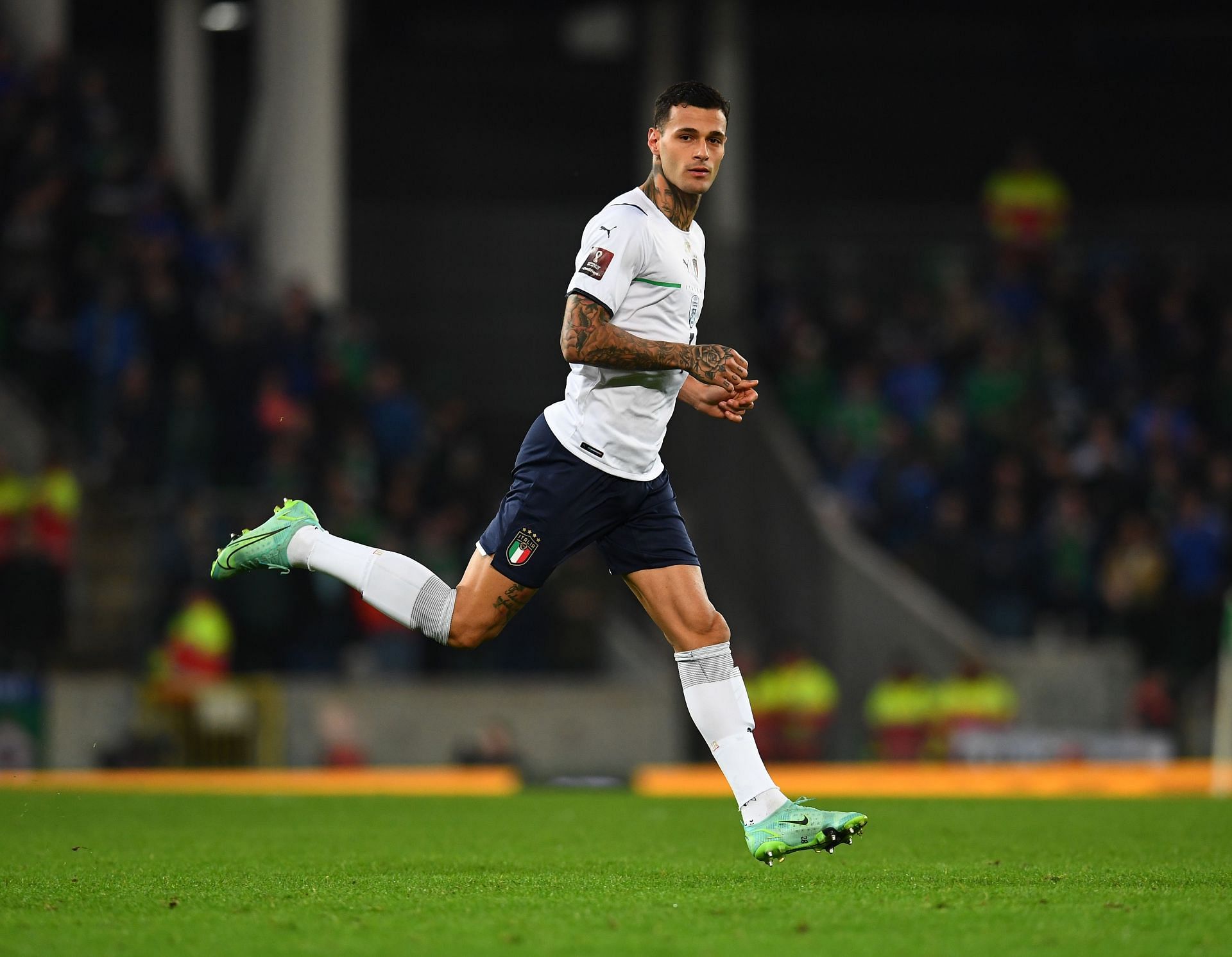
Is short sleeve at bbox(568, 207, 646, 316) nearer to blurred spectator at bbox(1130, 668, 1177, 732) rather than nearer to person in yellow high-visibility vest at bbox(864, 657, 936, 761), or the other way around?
person in yellow high-visibility vest at bbox(864, 657, 936, 761)

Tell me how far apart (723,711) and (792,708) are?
11797mm

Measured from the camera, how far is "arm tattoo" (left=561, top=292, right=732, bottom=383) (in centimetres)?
673

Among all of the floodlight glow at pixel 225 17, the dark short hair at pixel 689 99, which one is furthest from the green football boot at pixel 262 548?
the floodlight glow at pixel 225 17

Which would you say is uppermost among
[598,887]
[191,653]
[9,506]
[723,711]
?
[9,506]

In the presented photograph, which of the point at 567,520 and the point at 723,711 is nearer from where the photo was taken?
the point at 567,520

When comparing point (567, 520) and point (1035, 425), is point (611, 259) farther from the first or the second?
point (1035, 425)

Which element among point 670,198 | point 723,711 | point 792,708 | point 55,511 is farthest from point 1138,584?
point 670,198

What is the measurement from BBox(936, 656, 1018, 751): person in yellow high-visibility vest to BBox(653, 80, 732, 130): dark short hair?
11916 mm

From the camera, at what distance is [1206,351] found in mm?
22406

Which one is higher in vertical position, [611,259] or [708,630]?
[611,259]

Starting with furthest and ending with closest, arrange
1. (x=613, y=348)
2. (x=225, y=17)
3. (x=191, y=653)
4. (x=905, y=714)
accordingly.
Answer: (x=225, y=17)
(x=905, y=714)
(x=191, y=653)
(x=613, y=348)

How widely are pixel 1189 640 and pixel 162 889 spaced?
1459 centimetres

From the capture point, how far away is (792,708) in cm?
1881

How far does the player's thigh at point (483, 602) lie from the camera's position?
7012 mm
